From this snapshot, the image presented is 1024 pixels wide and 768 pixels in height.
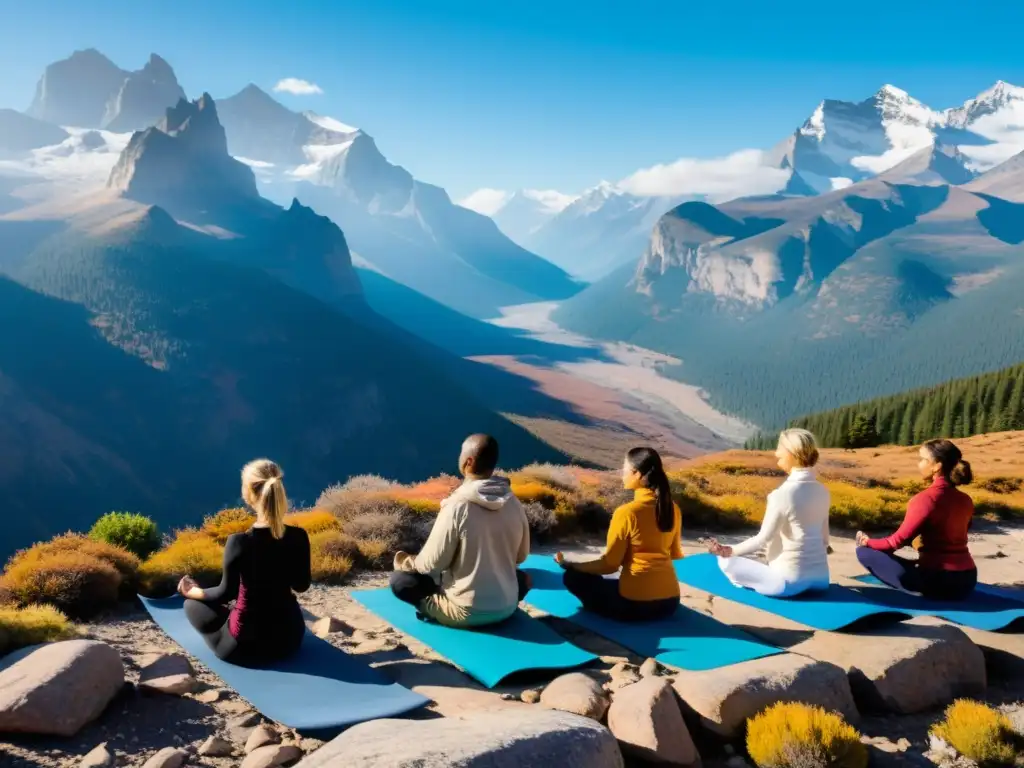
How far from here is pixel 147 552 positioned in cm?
1288

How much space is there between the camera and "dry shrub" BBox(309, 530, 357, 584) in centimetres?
1120

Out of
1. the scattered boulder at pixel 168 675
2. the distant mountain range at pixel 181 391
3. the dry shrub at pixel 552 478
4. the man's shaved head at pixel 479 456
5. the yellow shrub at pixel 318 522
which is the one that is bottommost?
the distant mountain range at pixel 181 391

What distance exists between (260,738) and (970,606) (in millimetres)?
9028

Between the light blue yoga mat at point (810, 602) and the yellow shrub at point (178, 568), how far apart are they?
709cm

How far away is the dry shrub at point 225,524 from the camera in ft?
43.8

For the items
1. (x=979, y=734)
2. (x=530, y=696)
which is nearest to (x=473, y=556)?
(x=530, y=696)

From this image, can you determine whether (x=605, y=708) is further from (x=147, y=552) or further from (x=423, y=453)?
(x=423, y=453)

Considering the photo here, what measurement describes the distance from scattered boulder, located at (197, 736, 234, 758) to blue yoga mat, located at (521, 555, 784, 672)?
419cm

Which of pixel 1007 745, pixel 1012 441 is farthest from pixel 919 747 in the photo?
pixel 1012 441

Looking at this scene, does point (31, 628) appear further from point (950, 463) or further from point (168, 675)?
point (950, 463)

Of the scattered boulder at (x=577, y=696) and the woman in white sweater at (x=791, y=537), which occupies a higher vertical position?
the woman in white sweater at (x=791, y=537)

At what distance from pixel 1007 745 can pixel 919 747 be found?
0.66 m

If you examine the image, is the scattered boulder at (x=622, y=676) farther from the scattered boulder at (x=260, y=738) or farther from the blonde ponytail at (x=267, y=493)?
the blonde ponytail at (x=267, y=493)

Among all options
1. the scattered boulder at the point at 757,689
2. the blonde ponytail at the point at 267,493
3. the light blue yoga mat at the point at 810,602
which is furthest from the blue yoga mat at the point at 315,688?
the light blue yoga mat at the point at 810,602
